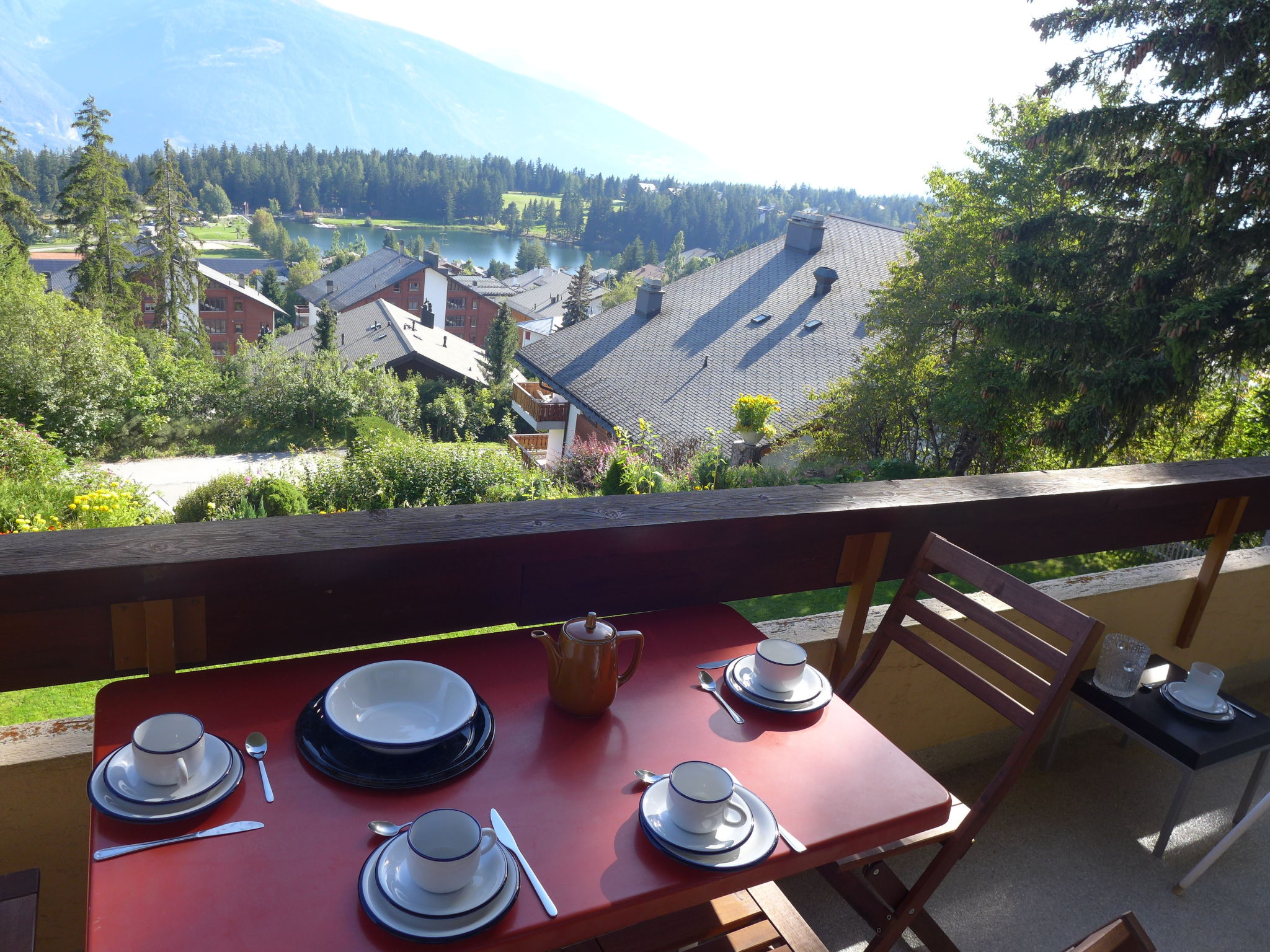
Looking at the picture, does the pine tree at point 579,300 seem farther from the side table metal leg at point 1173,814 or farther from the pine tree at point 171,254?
the side table metal leg at point 1173,814

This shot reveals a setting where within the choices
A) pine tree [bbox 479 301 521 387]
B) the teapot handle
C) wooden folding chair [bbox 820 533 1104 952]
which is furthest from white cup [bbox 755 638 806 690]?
pine tree [bbox 479 301 521 387]

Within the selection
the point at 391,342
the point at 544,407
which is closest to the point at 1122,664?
the point at 544,407

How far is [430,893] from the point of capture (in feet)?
2.88

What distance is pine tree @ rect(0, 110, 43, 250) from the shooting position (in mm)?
24391

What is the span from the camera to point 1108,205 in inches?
355

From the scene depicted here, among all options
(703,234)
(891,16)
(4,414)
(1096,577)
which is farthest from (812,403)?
(703,234)

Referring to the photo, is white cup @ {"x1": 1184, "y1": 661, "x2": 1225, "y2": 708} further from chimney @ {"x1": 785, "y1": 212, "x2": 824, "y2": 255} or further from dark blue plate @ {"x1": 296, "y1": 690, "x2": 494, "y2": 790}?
chimney @ {"x1": 785, "y1": 212, "x2": 824, "y2": 255}

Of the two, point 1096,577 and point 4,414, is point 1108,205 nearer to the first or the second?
point 1096,577

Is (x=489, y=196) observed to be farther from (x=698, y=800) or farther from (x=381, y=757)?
(x=698, y=800)

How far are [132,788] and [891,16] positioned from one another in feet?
64.5

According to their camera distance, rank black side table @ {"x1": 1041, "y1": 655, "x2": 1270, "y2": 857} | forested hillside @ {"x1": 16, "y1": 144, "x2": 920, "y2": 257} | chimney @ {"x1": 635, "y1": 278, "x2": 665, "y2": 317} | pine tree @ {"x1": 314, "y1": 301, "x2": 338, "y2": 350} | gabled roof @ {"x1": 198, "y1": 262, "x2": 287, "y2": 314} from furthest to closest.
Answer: forested hillside @ {"x1": 16, "y1": 144, "x2": 920, "y2": 257}, gabled roof @ {"x1": 198, "y1": 262, "x2": 287, "y2": 314}, pine tree @ {"x1": 314, "y1": 301, "x2": 338, "y2": 350}, chimney @ {"x1": 635, "y1": 278, "x2": 665, "y2": 317}, black side table @ {"x1": 1041, "y1": 655, "x2": 1270, "y2": 857}

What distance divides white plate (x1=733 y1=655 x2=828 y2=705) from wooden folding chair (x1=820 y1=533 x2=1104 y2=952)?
0.96ft

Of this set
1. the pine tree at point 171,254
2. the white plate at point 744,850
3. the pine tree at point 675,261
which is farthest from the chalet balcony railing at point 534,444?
the pine tree at point 675,261

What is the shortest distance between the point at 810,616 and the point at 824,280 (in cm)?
1885
